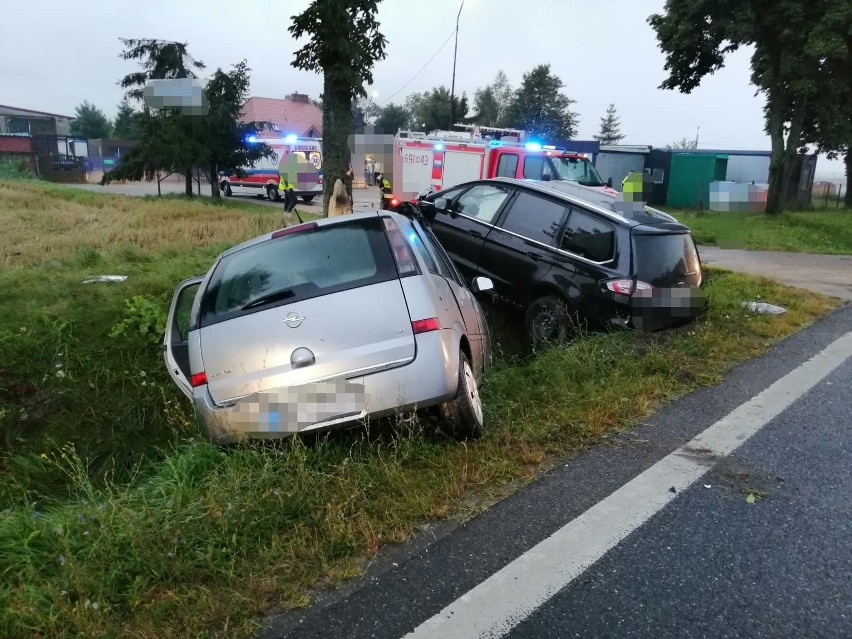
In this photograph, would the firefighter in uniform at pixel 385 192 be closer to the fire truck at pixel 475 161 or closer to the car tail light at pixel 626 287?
the fire truck at pixel 475 161

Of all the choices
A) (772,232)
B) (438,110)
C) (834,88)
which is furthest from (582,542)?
(438,110)

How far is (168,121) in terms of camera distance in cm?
2023

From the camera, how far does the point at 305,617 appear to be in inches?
97.0

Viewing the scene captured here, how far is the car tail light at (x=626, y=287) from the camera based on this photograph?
19.3ft

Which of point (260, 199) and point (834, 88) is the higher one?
point (834, 88)

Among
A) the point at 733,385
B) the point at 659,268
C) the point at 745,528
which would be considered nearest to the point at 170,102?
the point at 659,268

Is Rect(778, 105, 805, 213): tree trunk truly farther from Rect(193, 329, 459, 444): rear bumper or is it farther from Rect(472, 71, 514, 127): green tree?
Rect(472, 71, 514, 127): green tree

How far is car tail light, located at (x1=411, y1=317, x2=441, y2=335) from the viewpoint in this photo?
3.66 metres

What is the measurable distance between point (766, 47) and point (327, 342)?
22.4 meters

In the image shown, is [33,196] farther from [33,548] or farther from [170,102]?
[33,548]

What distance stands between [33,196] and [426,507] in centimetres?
2022

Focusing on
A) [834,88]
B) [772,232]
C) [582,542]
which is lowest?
[582,542]

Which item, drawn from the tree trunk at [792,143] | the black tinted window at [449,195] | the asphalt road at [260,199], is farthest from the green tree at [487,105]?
Answer: the black tinted window at [449,195]

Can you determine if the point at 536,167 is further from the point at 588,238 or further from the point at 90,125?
the point at 90,125
